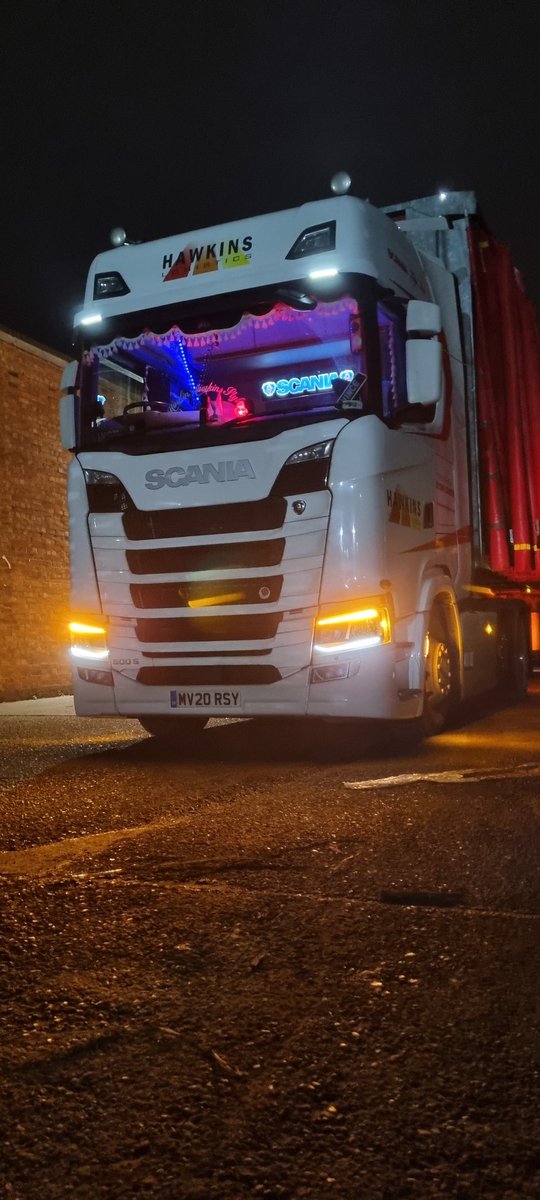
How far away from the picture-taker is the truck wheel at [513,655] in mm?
10500

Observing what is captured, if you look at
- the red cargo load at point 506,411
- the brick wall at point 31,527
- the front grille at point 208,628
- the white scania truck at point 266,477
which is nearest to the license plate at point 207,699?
the white scania truck at point 266,477

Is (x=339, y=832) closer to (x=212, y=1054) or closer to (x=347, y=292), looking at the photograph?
(x=212, y=1054)

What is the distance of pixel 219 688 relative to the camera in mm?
6738

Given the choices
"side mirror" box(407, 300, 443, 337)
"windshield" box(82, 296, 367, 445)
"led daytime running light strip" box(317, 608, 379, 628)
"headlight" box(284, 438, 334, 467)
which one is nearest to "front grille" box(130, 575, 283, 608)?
"led daytime running light strip" box(317, 608, 379, 628)

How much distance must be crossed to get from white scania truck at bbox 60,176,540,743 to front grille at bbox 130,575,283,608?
10 millimetres

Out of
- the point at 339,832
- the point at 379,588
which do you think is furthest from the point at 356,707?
the point at 339,832

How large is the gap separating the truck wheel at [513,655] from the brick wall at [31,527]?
261 inches

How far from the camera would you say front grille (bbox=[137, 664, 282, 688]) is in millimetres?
6594

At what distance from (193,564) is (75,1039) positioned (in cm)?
450

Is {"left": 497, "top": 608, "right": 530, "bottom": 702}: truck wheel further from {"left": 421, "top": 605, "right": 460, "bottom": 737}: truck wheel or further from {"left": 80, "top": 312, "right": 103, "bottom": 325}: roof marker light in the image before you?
{"left": 80, "top": 312, "right": 103, "bottom": 325}: roof marker light

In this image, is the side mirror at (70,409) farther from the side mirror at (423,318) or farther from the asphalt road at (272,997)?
the asphalt road at (272,997)

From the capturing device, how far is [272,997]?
8.79 feet

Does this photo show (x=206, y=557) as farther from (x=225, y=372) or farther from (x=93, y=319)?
(x=93, y=319)

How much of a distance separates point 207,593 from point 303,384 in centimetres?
166
